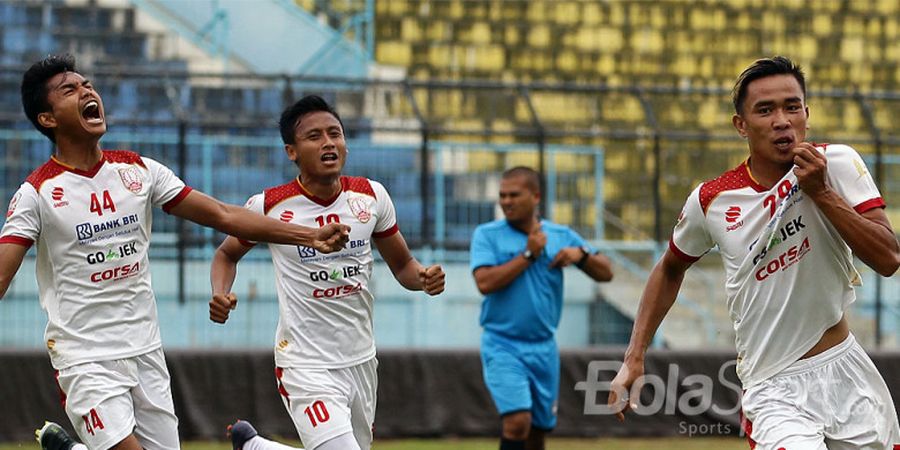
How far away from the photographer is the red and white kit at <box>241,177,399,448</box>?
680 cm

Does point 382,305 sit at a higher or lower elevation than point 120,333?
lower

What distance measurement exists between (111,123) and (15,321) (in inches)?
82.6

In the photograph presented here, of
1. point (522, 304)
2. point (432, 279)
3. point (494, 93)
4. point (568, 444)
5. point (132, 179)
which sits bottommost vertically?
point (568, 444)

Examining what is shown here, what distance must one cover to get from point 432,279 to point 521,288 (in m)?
2.89

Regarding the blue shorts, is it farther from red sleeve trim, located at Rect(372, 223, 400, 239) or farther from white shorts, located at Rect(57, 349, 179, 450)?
white shorts, located at Rect(57, 349, 179, 450)

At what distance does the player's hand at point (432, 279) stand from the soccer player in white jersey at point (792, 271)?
1327 mm

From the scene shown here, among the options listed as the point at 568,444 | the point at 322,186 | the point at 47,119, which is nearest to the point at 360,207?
the point at 322,186

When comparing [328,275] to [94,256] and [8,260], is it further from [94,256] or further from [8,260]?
[8,260]

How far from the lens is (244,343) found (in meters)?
13.2

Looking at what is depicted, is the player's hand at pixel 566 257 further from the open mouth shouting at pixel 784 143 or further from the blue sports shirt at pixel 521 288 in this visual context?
the open mouth shouting at pixel 784 143

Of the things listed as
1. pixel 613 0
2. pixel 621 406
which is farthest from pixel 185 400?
pixel 613 0

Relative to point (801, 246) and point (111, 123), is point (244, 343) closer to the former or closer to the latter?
point (111, 123)

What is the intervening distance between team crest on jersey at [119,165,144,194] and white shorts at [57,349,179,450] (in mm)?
748

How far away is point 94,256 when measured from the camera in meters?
6.34
